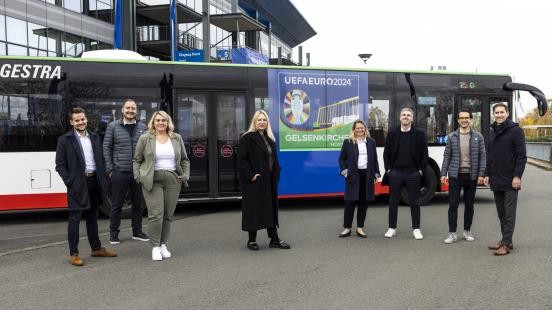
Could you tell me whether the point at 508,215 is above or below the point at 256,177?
below

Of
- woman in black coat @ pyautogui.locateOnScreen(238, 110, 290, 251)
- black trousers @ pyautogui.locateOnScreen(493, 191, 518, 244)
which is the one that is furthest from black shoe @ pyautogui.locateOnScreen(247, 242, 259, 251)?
black trousers @ pyautogui.locateOnScreen(493, 191, 518, 244)

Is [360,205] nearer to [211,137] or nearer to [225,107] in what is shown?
[211,137]

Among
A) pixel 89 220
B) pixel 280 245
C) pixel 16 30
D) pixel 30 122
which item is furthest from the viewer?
pixel 16 30

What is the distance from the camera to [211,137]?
9750 mm

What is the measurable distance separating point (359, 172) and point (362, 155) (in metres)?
0.25

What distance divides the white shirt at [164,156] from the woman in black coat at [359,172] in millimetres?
2542

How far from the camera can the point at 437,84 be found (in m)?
11.0

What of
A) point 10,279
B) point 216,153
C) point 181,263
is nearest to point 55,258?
point 10,279

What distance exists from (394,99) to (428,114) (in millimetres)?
832

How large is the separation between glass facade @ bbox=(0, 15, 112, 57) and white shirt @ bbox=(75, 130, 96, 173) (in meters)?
17.8

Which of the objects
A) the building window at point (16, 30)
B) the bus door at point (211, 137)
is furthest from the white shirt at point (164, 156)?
the building window at point (16, 30)

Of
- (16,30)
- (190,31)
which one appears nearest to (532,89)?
(16,30)

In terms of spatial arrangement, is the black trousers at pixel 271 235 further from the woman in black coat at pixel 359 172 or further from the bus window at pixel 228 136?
the bus window at pixel 228 136

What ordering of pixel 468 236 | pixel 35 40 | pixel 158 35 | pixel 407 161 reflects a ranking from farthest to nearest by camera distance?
pixel 158 35, pixel 35 40, pixel 407 161, pixel 468 236
